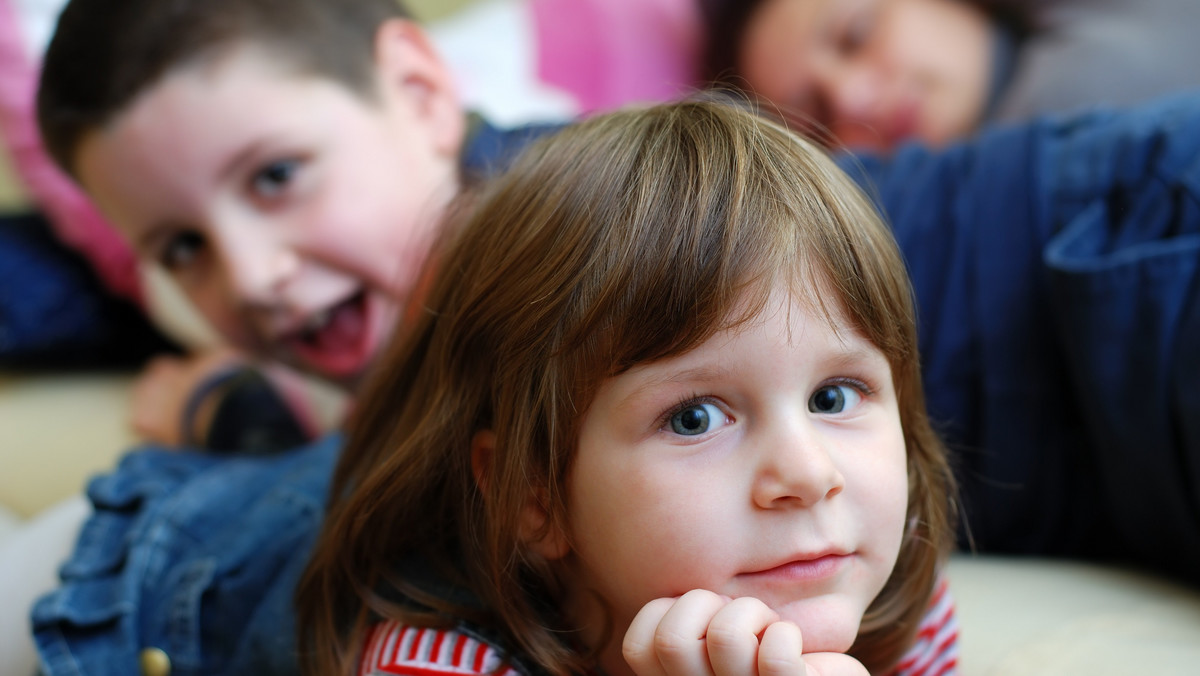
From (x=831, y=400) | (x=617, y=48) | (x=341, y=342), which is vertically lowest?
(x=341, y=342)

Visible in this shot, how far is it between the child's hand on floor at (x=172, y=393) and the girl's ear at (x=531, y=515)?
0.71 metres

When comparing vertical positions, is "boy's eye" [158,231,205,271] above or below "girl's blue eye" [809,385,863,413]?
below

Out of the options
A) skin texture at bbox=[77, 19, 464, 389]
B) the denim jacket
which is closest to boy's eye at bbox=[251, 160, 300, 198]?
skin texture at bbox=[77, 19, 464, 389]

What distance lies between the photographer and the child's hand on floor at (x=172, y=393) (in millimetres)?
1188

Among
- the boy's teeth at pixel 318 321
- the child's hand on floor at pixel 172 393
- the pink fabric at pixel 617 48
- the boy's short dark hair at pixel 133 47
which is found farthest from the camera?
the pink fabric at pixel 617 48

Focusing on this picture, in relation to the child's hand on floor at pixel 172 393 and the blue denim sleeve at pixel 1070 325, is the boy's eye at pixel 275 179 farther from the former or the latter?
the blue denim sleeve at pixel 1070 325

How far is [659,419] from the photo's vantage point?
1.66 feet

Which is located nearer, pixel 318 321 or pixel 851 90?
pixel 318 321

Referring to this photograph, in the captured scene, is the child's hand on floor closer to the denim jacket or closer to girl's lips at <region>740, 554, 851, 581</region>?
the denim jacket

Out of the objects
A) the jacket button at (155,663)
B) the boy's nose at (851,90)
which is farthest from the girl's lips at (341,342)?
the boy's nose at (851,90)

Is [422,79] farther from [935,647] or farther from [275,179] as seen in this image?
[935,647]

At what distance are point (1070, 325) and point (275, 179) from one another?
733 millimetres

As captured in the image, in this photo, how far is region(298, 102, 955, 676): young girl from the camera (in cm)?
49

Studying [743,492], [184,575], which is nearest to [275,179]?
[184,575]
